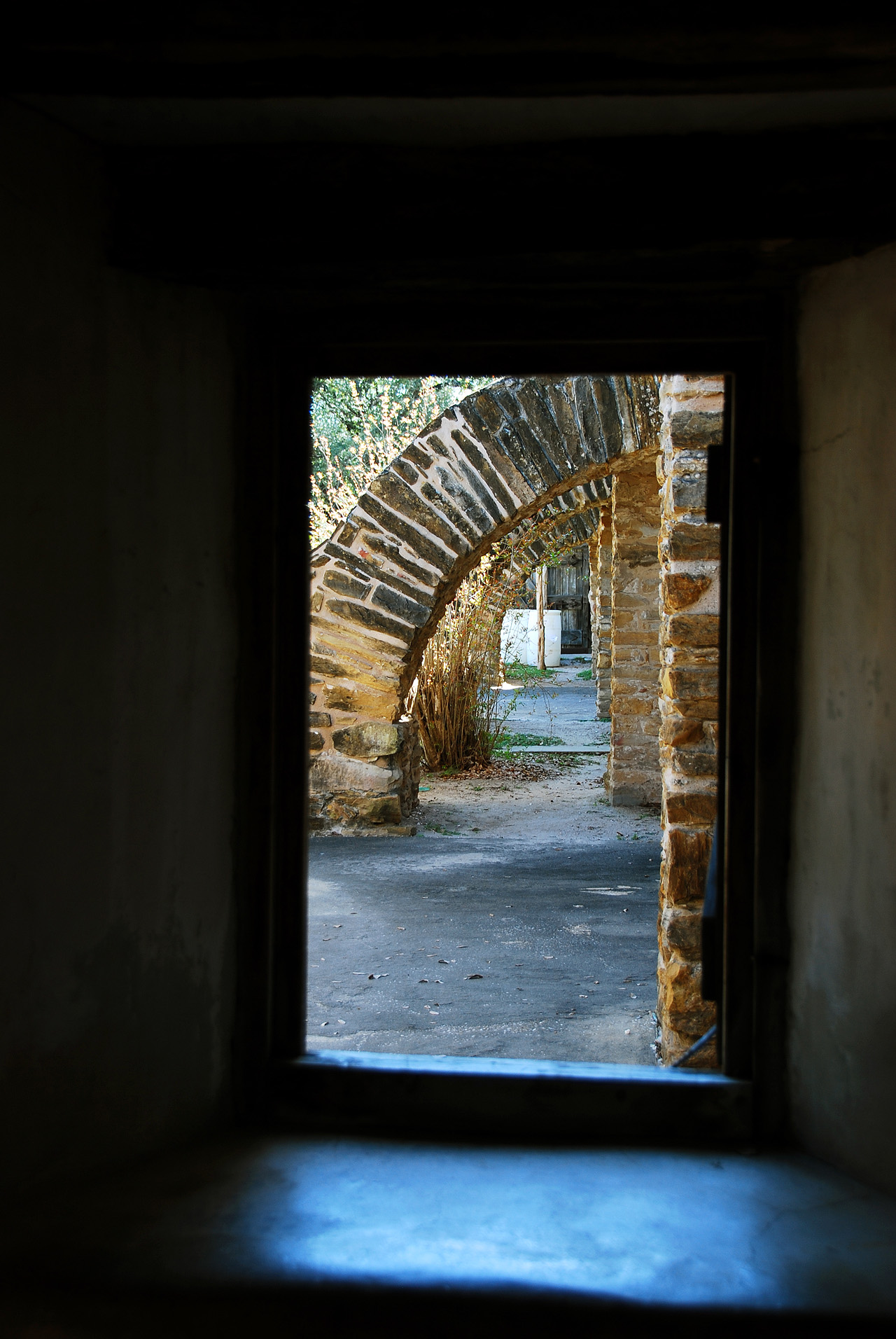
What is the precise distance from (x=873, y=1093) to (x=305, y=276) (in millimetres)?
1739

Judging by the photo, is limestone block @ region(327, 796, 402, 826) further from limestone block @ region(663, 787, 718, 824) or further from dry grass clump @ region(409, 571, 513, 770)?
limestone block @ region(663, 787, 718, 824)

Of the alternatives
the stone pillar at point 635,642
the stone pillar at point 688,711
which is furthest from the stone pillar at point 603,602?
the stone pillar at point 688,711

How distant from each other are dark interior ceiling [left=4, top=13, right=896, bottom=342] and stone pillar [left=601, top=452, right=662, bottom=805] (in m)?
5.54

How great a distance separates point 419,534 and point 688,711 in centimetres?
314

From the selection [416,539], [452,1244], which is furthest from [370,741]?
[452,1244]

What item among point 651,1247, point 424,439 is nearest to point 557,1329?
point 651,1247

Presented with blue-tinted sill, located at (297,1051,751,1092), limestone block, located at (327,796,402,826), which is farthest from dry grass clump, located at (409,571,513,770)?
blue-tinted sill, located at (297,1051,751,1092)

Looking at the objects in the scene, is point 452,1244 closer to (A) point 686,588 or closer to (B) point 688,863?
(B) point 688,863

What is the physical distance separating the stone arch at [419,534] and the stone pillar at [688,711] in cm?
254

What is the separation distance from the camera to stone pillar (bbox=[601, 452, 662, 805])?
7250 mm

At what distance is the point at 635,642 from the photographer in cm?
745

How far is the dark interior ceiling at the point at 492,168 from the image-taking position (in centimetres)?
136

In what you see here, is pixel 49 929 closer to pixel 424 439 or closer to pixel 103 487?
pixel 103 487

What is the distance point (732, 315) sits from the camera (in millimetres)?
1851
